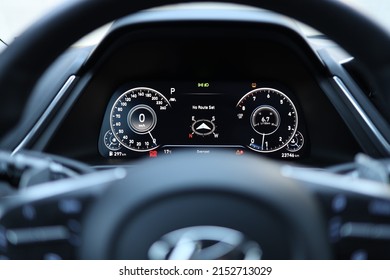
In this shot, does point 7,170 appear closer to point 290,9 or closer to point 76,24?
point 76,24

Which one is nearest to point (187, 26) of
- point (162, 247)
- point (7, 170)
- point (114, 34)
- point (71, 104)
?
point (114, 34)

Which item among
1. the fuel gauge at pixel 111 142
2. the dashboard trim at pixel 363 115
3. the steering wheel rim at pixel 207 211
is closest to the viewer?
the steering wheel rim at pixel 207 211

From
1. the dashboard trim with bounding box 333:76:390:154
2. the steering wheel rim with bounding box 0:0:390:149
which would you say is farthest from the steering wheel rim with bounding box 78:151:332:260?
the dashboard trim with bounding box 333:76:390:154

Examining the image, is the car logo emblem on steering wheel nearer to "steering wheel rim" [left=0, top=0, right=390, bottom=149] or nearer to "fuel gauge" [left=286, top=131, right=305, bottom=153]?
"steering wheel rim" [left=0, top=0, right=390, bottom=149]

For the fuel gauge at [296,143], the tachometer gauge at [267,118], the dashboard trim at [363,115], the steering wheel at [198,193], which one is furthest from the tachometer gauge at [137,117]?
the steering wheel at [198,193]

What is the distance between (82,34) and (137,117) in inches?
54.3

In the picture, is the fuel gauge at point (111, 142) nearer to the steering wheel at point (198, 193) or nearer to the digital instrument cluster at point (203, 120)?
the digital instrument cluster at point (203, 120)

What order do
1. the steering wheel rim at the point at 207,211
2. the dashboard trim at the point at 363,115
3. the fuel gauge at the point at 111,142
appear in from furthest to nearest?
the fuel gauge at the point at 111,142
the dashboard trim at the point at 363,115
the steering wheel rim at the point at 207,211

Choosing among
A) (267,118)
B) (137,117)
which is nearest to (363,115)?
(267,118)

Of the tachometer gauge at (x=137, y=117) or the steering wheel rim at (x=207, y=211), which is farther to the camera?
the tachometer gauge at (x=137, y=117)

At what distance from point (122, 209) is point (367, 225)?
31 centimetres

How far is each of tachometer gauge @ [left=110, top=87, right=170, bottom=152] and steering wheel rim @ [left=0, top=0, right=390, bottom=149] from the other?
1337 millimetres

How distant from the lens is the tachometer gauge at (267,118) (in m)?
2.04
